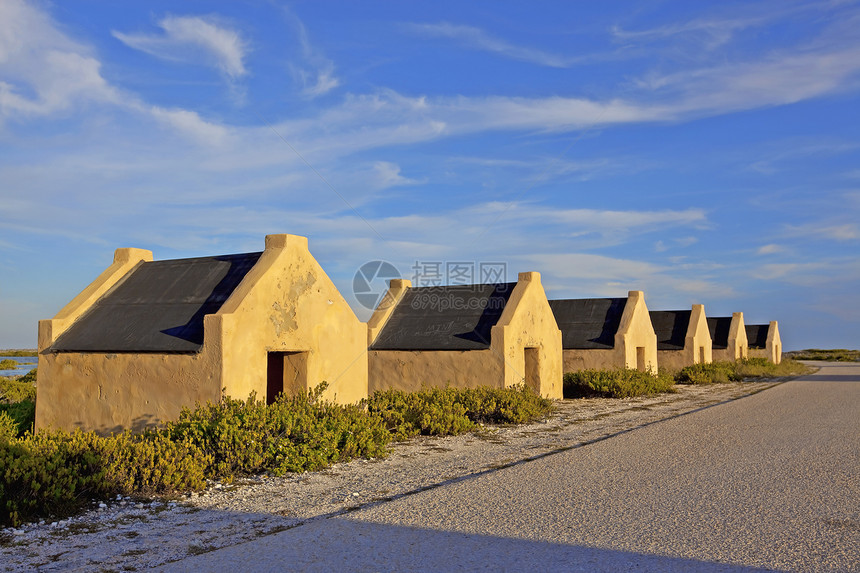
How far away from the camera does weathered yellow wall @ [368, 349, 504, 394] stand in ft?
59.6

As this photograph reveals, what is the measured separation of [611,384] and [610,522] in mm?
16181

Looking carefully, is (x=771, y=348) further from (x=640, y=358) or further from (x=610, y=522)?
(x=610, y=522)

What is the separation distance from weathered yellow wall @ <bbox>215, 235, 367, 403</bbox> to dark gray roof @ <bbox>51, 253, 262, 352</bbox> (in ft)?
2.20

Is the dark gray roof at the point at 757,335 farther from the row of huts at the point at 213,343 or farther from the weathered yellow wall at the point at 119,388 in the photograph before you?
the weathered yellow wall at the point at 119,388

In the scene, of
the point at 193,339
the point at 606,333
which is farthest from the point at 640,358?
the point at 193,339

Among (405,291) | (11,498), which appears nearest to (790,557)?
(11,498)

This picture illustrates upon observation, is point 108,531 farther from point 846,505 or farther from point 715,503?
point 846,505

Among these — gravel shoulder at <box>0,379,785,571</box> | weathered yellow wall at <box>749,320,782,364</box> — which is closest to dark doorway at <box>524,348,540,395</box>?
gravel shoulder at <box>0,379,785,571</box>

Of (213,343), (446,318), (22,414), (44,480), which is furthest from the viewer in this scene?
(446,318)

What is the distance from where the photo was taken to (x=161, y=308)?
12312 millimetres

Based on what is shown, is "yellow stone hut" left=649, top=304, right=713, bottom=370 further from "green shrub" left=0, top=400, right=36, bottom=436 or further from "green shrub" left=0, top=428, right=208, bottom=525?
"green shrub" left=0, top=428, right=208, bottom=525

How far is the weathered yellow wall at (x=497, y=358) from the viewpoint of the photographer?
18.2 meters

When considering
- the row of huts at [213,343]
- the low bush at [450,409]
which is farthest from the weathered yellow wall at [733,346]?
the low bush at [450,409]

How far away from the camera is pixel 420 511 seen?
20.7 feet
